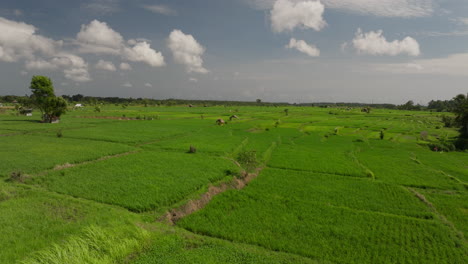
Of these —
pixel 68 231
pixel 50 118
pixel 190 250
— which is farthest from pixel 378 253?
pixel 50 118

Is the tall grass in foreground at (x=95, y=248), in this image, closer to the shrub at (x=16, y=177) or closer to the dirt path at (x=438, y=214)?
the shrub at (x=16, y=177)

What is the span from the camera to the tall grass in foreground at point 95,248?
8992 mm

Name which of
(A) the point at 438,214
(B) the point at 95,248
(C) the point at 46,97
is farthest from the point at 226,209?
(C) the point at 46,97

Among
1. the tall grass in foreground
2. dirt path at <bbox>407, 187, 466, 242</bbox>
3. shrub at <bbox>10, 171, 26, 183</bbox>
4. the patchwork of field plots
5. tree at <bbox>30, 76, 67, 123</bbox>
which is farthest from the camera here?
tree at <bbox>30, 76, 67, 123</bbox>

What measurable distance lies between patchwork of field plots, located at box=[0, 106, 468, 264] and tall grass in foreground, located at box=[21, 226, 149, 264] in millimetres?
50

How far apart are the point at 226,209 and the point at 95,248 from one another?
782 cm

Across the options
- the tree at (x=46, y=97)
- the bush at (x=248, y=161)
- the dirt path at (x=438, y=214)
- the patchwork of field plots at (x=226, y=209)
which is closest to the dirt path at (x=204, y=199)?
the patchwork of field plots at (x=226, y=209)

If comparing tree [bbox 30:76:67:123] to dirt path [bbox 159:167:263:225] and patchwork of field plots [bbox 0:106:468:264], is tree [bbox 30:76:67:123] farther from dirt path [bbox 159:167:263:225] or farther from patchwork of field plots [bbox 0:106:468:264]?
dirt path [bbox 159:167:263:225]

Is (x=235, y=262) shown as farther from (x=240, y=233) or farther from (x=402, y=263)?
(x=402, y=263)

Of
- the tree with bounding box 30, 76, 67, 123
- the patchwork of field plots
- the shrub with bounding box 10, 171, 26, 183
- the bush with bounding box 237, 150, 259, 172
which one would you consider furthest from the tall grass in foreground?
the tree with bounding box 30, 76, 67, 123

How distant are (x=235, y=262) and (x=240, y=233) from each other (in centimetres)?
239

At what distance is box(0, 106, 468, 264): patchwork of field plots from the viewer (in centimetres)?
1091

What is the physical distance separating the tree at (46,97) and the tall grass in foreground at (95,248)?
180ft

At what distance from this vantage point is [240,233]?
12.8 m
